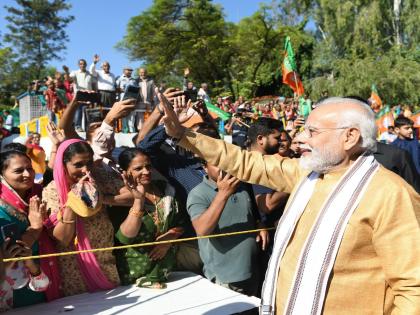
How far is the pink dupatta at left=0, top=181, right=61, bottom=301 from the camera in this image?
2494 millimetres

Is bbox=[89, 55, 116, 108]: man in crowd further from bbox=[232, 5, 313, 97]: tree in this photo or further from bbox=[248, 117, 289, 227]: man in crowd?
bbox=[232, 5, 313, 97]: tree

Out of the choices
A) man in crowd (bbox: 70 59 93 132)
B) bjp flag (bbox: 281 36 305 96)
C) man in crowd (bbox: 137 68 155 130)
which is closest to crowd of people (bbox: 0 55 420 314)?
bjp flag (bbox: 281 36 305 96)

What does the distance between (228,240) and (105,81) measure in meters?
8.32

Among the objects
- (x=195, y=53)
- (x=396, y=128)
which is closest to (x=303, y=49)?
(x=195, y=53)

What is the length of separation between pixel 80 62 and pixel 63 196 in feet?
26.1

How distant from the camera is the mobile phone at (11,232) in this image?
2213 mm

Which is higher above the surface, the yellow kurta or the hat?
the hat

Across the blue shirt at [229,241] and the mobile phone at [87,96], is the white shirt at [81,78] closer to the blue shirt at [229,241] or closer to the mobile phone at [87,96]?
the mobile phone at [87,96]

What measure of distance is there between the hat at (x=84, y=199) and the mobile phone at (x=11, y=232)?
1.11ft

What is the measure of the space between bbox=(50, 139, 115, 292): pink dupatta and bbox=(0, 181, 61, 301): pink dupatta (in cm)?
14

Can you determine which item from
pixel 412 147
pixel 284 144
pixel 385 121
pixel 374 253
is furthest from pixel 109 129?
pixel 385 121

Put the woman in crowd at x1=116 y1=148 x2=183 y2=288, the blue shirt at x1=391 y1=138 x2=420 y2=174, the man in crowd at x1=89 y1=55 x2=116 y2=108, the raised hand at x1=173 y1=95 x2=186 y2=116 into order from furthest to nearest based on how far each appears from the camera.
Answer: the man in crowd at x1=89 y1=55 x2=116 y2=108
the blue shirt at x1=391 y1=138 x2=420 y2=174
the woman in crowd at x1=116 y1=148 x2=183 y2=288
the raised hand at x1=173 y1=95 x2=186 y2=116

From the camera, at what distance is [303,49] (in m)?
34.2

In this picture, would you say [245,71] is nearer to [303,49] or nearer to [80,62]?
[303,49]
